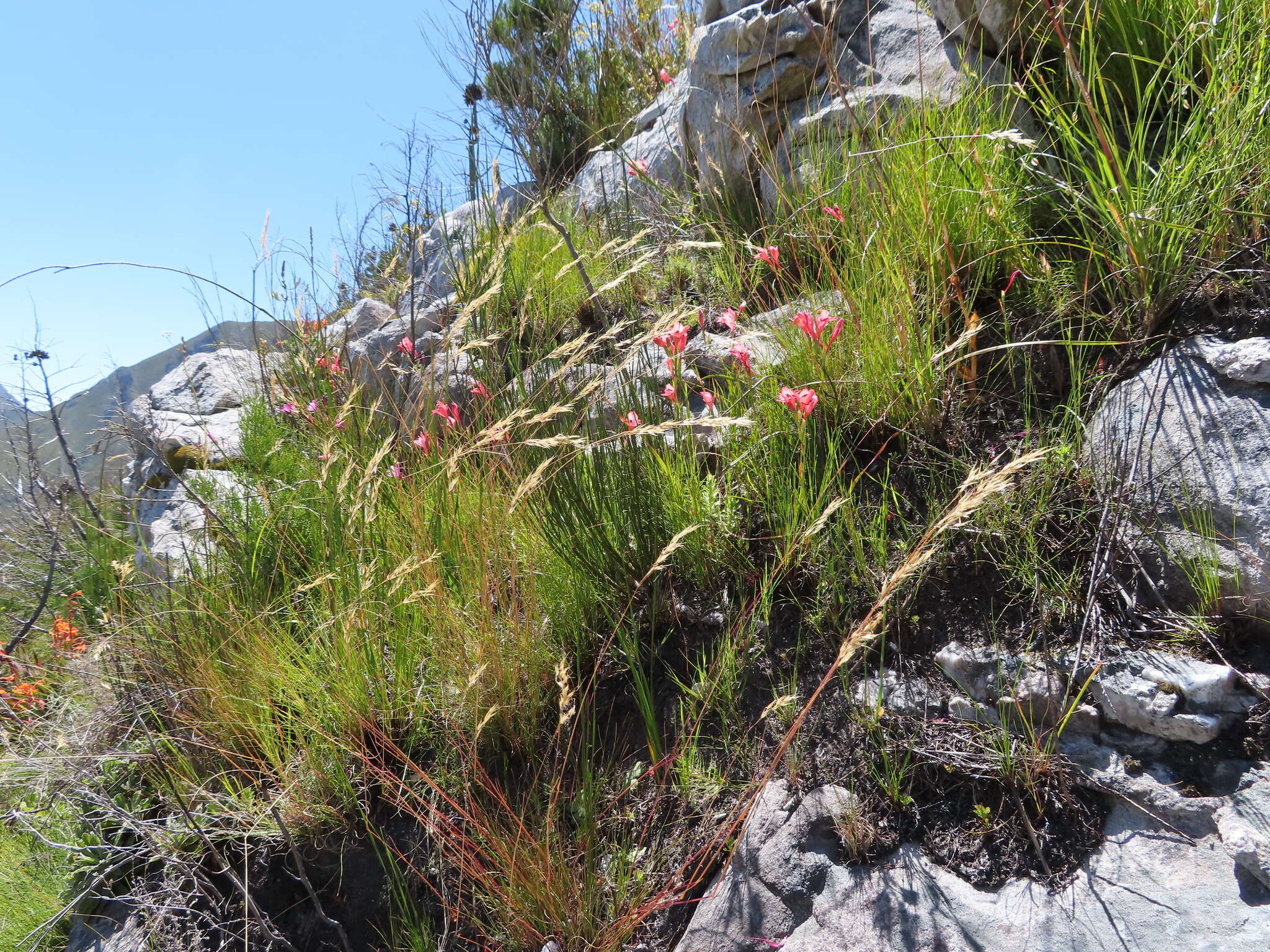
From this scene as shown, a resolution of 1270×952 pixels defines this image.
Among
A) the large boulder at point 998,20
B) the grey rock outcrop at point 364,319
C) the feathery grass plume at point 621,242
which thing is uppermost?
the grey rock outcrop at point 364,319

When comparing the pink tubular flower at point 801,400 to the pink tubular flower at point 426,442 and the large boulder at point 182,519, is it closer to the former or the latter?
the pink tubular flower at point 426,442

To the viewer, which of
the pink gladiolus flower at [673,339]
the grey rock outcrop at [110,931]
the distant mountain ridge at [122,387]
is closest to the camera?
the pink gladiolus flower at [673,339]

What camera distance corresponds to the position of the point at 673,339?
2076 millimetres

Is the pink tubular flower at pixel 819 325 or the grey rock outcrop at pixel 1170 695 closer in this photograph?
the grey rock outcrop at pixel 1170 695

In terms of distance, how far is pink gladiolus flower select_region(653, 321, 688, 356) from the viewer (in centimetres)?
196

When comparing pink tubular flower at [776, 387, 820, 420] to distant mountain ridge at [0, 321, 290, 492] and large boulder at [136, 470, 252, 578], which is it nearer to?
large boulder at [136, 470, 252, 578]

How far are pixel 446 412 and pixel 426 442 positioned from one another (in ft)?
0.74

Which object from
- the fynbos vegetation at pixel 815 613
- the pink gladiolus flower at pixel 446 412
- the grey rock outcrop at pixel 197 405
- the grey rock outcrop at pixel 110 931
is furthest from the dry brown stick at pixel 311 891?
the grey rock outcrop at pixel 197 405

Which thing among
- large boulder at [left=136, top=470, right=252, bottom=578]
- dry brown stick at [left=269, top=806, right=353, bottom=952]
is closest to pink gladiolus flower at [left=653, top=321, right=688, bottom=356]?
dry brown stick at [left=269, top=806, right=353, bottom=952]

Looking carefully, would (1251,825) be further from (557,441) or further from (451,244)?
(451,244)

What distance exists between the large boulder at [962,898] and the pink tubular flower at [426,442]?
1482 mm

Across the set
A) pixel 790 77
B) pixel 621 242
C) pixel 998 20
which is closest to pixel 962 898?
pixel 621 242

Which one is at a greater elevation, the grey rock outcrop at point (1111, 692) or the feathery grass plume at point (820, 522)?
the feathery grass plume at point (820, 522)

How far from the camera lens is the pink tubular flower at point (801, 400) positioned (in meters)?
1.86
